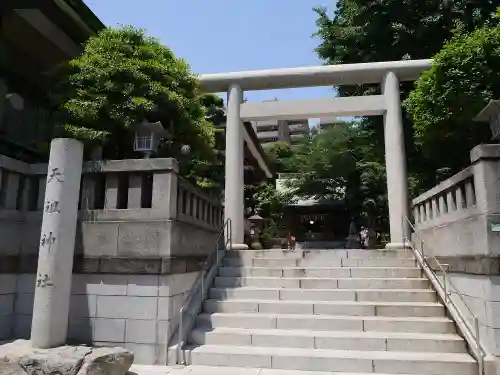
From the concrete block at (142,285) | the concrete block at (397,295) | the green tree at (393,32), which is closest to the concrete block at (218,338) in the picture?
the concrete block at (142,285)

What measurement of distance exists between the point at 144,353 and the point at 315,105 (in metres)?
7.98

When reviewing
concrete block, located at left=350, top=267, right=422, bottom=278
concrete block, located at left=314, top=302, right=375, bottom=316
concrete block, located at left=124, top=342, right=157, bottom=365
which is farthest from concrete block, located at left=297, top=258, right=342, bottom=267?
concrete block, located at left=124, top=342, right=157, bottom=365

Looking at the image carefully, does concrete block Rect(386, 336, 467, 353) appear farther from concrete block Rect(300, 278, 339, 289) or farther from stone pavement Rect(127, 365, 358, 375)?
concrete block Rect(300, 278, 339, 289)

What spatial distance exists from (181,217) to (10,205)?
2.65 meters

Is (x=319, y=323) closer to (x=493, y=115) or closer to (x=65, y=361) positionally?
(x=65, y=361)

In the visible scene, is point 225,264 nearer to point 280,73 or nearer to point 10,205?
point 10,205

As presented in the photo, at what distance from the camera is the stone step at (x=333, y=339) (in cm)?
543

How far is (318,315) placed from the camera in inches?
250

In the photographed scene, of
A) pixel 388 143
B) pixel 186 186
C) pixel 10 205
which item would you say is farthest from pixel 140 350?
pixel 388 143

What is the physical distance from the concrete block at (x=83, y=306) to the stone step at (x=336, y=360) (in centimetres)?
157

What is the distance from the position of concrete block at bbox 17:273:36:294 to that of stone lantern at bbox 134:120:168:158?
257 centimetres

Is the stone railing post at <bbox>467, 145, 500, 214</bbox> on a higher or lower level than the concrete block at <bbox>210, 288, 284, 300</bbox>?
higher

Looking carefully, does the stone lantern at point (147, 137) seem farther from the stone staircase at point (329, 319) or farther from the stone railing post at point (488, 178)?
the stone railing post at point (488, 178)

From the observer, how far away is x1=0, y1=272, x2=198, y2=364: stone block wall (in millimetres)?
5539
